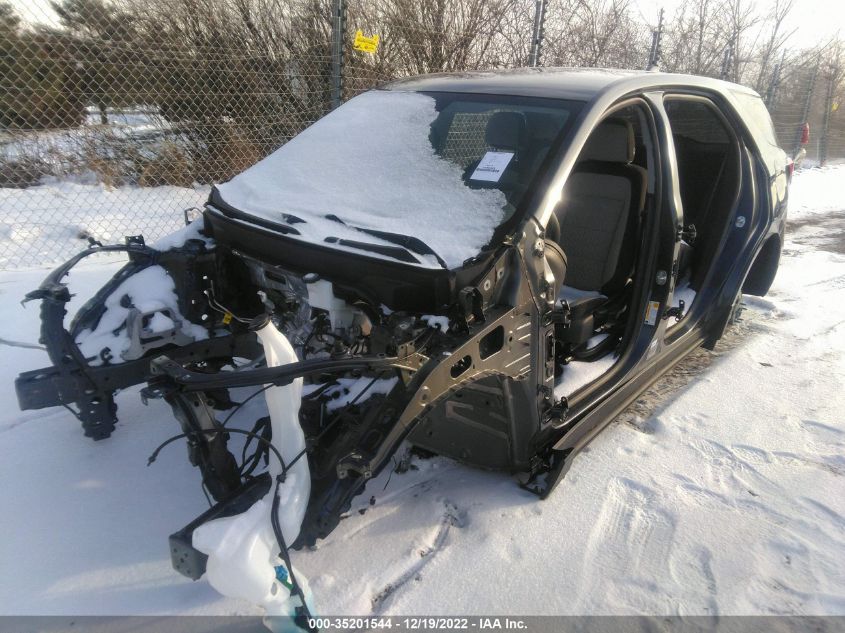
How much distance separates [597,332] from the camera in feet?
10.8

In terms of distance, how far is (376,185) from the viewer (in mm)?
2367

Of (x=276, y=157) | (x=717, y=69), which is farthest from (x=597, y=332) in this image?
(x=717, y=69)

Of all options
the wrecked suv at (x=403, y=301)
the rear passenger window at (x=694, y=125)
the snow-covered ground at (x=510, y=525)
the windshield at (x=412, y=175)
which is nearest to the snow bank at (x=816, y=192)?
the rear passenger window at (x=694, y=125)

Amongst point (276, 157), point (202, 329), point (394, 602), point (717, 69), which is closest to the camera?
point (394, 602)

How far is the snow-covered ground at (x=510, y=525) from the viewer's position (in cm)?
191

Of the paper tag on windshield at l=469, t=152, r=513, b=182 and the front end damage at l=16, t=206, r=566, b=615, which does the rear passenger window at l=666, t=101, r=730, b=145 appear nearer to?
the paper tag on windshield at l=469, t=152, r=513, b=182

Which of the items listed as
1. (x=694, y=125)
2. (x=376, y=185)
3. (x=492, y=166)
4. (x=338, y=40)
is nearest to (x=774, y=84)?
(x=694, y=125)

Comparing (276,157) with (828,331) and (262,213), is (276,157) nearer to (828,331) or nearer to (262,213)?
(262,213)

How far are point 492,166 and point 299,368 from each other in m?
1.21

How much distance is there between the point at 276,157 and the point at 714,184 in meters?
2.81

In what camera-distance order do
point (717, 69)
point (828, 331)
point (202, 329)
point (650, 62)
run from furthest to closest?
point (717, 69) < point (650, 62) < point (828, 331) < point (202, 329)

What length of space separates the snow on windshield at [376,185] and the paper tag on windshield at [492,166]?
0.08 m

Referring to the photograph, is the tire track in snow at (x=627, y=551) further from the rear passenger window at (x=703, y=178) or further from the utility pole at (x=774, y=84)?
the utility pole at (x=774, y=84)

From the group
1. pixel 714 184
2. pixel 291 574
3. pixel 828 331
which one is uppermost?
pixel 714 184
